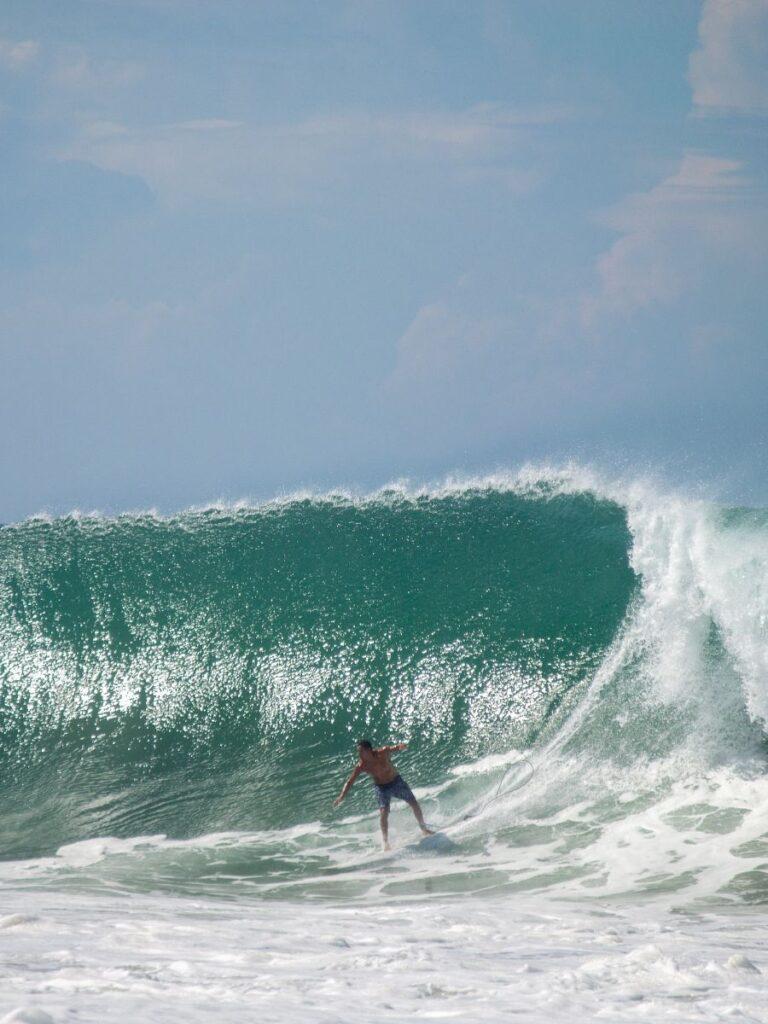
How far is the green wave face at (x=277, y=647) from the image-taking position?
9828mm

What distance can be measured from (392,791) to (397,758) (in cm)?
127

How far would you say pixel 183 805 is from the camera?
9.52 meters

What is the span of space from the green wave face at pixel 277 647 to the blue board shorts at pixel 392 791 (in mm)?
765

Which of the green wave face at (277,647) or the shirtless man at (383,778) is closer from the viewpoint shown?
the shirtless man at (383,778)

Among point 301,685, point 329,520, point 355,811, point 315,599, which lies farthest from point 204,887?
point 329,520

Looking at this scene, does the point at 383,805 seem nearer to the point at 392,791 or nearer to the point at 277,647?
the point at 392,791

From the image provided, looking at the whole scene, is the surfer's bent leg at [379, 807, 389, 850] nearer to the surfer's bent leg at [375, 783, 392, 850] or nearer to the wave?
the surfer's bent leg at [375, 783, 392, 850]

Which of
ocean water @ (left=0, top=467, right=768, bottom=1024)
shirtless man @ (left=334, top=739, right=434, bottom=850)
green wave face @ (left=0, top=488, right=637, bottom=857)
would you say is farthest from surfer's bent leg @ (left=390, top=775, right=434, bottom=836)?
green wave face @ (left=0, top=488, right=637, bottom=857)

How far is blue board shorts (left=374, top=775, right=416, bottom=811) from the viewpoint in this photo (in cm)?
855

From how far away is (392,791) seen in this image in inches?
338

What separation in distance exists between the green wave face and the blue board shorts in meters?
0.77

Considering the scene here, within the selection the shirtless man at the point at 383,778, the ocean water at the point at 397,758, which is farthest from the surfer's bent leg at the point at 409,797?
the ocean water at the point at 397,758

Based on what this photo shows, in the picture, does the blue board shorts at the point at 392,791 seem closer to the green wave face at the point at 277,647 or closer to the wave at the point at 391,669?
the wave at the point at 391,669

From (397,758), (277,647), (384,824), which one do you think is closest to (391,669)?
(397,758)
